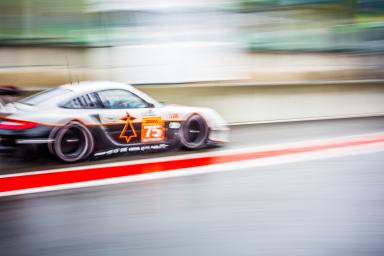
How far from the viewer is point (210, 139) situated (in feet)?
30.0

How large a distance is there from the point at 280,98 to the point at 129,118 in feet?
20.3

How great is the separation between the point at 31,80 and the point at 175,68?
3.46m

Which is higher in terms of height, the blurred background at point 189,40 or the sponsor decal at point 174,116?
the blurred background at point 189,40

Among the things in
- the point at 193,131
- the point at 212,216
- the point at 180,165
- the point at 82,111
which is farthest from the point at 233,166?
the point at 212,216

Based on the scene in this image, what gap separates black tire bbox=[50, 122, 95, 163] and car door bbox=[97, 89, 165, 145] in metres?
0.34

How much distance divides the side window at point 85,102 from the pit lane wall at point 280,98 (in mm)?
4077

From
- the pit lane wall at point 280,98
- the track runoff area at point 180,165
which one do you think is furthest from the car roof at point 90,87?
the pit lane wall at point 280,98

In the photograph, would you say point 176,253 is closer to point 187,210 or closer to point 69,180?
point 187,210

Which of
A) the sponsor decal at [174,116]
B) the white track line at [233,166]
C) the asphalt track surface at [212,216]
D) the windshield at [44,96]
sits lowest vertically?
the asphalt track surface at [212,216]

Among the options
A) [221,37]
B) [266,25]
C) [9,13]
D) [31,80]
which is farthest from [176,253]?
[266,25]

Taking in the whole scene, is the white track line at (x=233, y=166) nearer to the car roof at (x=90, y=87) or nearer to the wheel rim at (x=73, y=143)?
the wheel rim at (x=73, y=143)

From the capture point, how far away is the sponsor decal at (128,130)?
8094 mm

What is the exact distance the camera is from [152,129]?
841 cm

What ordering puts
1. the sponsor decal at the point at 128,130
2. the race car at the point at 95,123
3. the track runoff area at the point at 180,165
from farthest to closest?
the sponsor decal at the point at 128,130
the race car at the point at 95,123
the track runoff area at the point at 180,165
